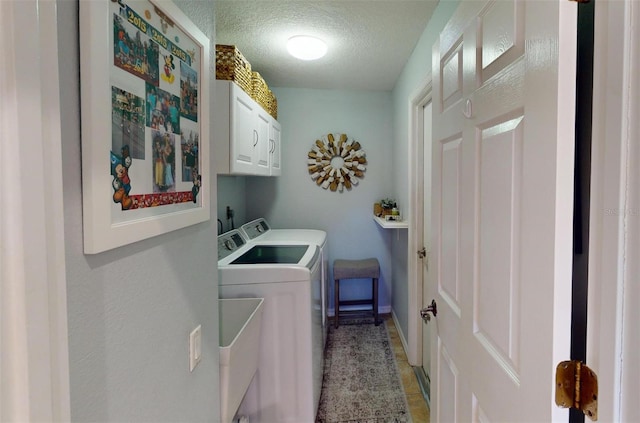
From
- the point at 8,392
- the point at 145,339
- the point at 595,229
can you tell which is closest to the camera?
the point at 8,392

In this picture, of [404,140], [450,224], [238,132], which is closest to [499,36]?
[450,224]

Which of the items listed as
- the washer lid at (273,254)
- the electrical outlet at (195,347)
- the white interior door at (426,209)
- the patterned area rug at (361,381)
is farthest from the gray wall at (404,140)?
the electrical outlet at (195,347)

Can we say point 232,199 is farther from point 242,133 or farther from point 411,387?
point 411,387

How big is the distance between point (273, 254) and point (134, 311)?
1519mm

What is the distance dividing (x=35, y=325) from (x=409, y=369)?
Answer: 8.41 feet

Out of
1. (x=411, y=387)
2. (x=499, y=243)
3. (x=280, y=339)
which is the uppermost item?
(x=499, y=243)

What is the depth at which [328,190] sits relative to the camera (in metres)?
3.44

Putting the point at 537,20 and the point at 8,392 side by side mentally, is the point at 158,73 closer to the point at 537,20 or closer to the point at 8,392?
the point at 8,392

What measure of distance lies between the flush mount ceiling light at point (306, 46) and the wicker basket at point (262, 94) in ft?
1.03

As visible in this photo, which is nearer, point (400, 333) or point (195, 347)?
point (195, 347)

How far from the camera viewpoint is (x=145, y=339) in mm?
701

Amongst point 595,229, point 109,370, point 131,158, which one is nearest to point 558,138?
point 595,229

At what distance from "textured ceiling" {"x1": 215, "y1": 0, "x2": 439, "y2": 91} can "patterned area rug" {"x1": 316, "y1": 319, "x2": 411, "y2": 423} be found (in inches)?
95.8

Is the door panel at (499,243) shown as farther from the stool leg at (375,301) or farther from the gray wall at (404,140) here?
the stool leg at (375,301)
